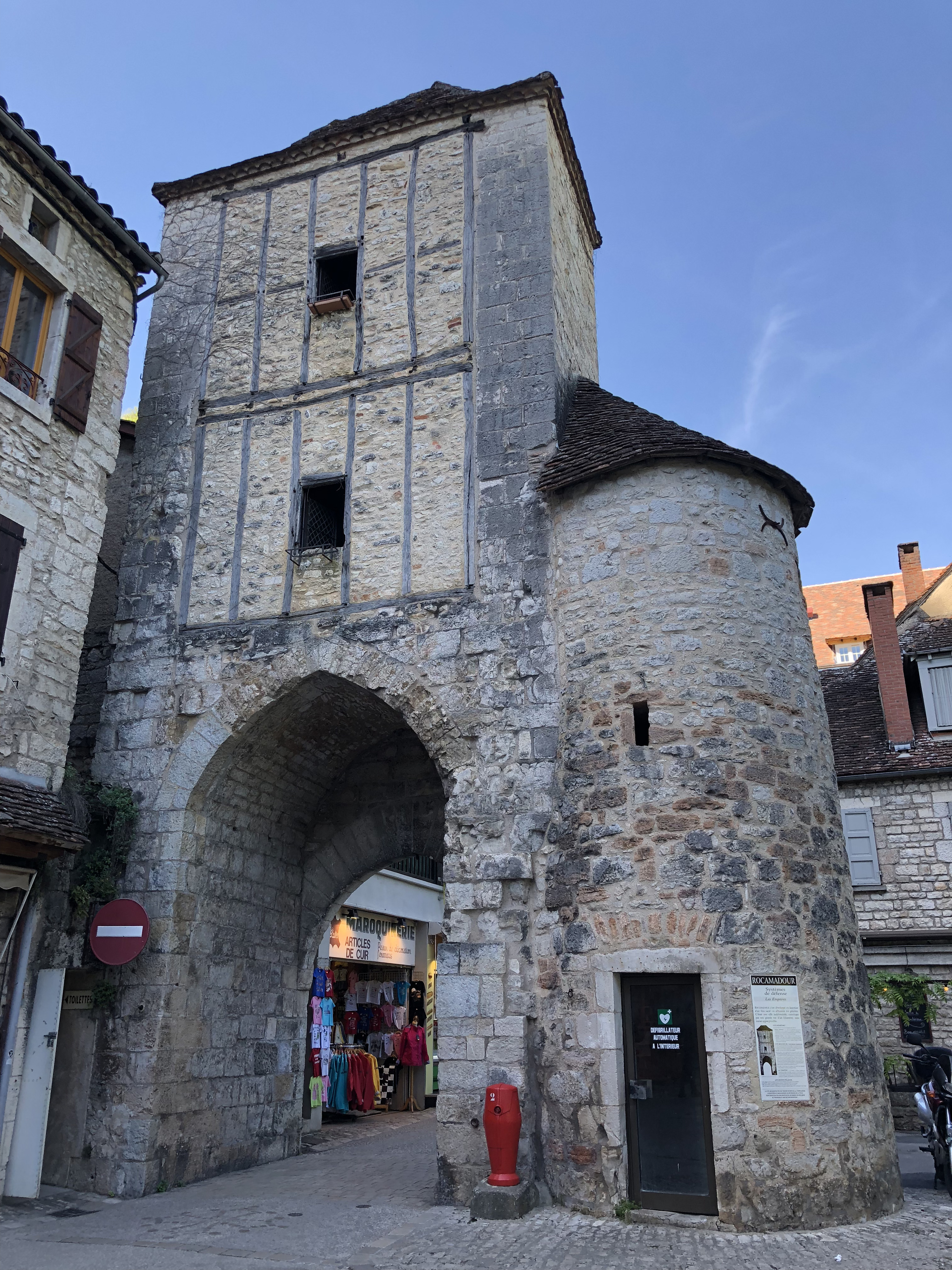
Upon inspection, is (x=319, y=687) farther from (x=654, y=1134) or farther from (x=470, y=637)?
(x=654, y=1134)

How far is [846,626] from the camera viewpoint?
2403 cm

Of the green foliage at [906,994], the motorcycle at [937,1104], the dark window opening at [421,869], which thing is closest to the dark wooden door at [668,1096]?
the motorcycle at [937,1104]

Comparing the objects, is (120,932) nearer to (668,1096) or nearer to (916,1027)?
(668,1096)

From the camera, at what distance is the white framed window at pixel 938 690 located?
37.7 ft

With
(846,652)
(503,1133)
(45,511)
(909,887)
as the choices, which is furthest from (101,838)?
(846,652)

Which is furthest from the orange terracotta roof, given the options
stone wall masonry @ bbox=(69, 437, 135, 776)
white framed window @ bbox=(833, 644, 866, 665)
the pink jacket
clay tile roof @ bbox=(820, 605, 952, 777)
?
stone wall masonry @ bbox=(69, 437, 135, 776)

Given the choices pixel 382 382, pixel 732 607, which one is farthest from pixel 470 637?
pixel 382 382

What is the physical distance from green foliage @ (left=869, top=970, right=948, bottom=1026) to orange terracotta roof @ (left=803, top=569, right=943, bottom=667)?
11914 millimetres

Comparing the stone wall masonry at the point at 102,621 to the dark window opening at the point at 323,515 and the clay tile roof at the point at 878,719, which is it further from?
the clay tile roof at the point at 878,719

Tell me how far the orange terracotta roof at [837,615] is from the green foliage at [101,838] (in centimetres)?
1729

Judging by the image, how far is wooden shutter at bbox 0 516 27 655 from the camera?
695 cm

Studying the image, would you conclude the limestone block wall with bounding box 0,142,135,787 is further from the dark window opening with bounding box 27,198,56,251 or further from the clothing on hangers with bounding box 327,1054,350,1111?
the clothing on hangers with bounding box 327,1054,350,1111

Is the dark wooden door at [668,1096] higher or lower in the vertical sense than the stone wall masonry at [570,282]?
lower

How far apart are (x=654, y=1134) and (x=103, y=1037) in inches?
158
